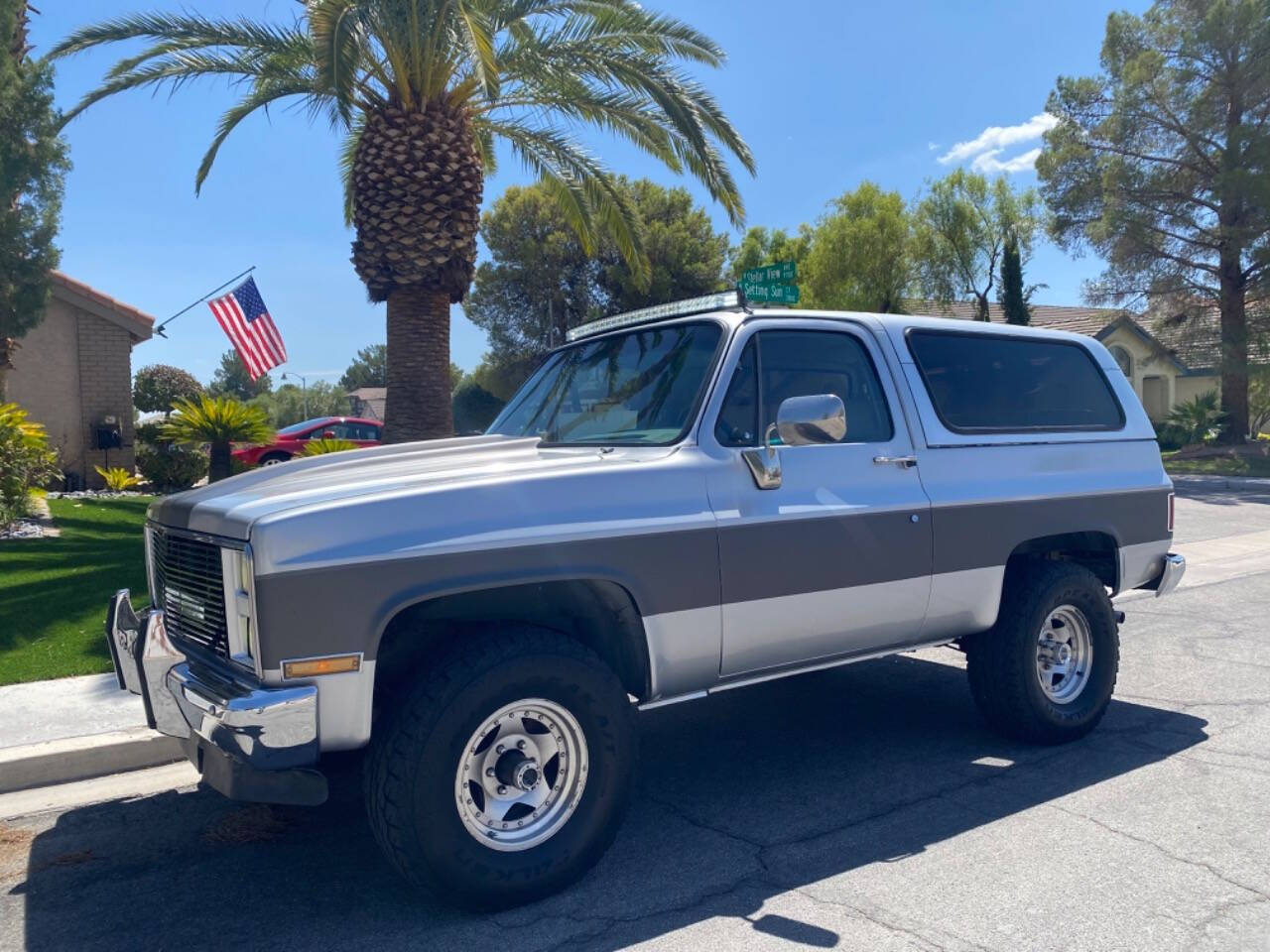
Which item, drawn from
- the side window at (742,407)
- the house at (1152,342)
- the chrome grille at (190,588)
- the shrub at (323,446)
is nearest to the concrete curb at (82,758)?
the chrome grille at (190,588)

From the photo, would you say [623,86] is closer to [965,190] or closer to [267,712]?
[267,712]

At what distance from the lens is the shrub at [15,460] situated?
35.3ft

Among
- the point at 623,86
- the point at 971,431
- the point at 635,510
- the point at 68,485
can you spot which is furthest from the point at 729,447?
the point at 68,485

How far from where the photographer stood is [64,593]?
8.48m

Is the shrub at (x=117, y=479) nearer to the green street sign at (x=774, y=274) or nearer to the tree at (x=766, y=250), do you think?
the green street sign at (x=774, y=274)

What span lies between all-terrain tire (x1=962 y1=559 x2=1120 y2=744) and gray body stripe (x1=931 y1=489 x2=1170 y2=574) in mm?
268

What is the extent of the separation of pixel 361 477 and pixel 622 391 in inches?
51.4

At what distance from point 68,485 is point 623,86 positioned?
467 inches

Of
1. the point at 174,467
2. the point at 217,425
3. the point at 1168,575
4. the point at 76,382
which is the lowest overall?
the point at 1168,575

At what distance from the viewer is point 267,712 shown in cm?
321

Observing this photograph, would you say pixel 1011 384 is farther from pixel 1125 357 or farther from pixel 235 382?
pixel 235 382

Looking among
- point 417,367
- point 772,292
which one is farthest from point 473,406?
point 772,292

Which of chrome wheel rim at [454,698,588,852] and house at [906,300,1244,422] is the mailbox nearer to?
chrome wheel rim at [454,698,588,852]

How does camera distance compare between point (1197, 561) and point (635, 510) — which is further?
point (1197, 561)
